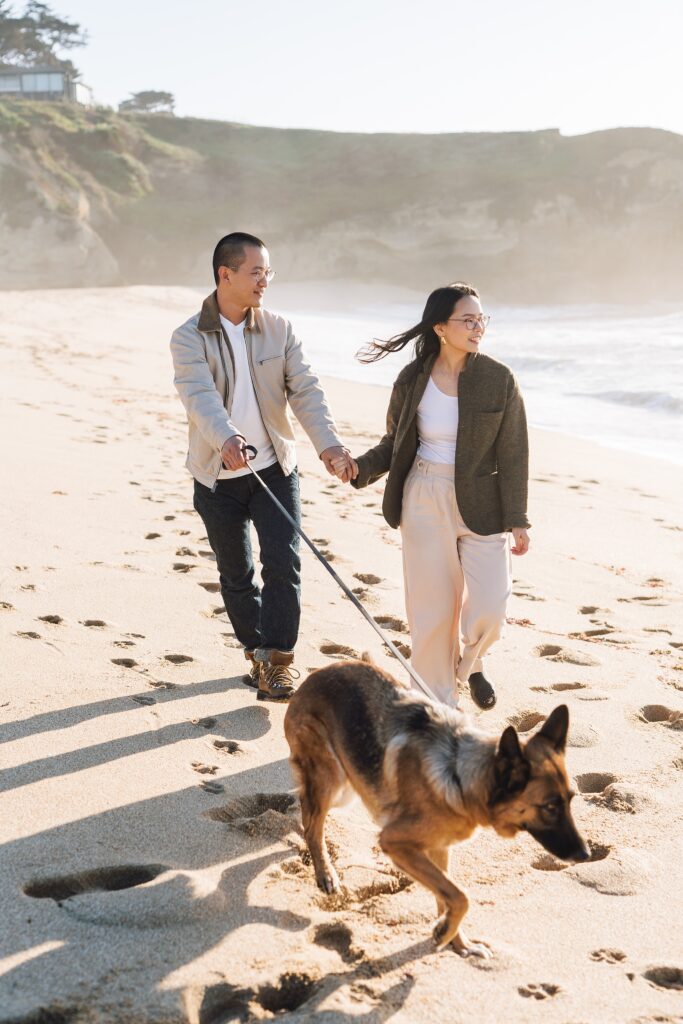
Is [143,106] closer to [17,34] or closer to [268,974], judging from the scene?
[17,34]

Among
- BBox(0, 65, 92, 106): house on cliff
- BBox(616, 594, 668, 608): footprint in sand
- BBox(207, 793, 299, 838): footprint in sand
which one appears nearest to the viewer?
BBox(207, 793, 299, 838): footprint in sand

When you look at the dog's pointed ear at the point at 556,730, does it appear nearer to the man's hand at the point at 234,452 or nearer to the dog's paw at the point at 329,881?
the dog's paw at the point at 329,881

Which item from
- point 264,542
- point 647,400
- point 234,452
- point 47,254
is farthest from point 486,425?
point 47,254

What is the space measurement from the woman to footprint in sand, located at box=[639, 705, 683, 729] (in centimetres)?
85

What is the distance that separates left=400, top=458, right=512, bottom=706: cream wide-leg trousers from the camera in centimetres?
487

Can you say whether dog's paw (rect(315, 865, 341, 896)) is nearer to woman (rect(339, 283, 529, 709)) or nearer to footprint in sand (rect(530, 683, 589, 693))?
woman (rect(339, 283, 529, 709))

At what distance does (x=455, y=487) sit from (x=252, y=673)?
152 cm

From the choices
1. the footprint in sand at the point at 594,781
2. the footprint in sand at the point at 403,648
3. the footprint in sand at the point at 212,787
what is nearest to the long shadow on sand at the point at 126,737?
the footprint in sand at the point at 212,787

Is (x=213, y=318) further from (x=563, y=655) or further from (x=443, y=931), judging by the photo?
(x=443, y=931)

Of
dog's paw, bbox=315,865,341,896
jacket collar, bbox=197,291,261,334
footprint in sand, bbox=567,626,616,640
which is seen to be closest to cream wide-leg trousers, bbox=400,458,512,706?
jacket collar, bbox=197,291,261,334

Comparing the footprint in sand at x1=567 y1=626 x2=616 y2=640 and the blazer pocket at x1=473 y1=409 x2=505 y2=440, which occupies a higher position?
the blazer pocket at x1=473 y1=409 x2=505 y2=440

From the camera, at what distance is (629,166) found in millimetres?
59344

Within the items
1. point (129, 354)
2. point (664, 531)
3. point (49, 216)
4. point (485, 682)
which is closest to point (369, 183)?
point (49, 216)

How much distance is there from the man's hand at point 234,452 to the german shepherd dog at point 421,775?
130 centimetres
